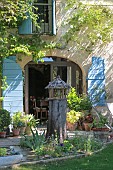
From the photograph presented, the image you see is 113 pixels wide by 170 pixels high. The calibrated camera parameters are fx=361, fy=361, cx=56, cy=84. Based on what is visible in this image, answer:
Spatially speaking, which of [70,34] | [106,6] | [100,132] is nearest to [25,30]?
[70,34]

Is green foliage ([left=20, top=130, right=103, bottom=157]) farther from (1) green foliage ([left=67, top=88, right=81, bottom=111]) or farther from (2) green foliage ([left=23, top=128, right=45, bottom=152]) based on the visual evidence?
(1) green foliage ([left=67, top=88, right=81, bottom=111])

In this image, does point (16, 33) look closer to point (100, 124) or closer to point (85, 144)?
point (100, 124)

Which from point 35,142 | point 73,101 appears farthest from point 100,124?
point 35,142

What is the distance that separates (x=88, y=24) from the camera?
1335cm

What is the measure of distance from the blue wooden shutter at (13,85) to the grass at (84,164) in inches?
177

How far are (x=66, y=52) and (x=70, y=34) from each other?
0.70m

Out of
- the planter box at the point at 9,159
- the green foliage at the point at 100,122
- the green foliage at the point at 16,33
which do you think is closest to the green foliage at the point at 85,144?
the green foliage at the point at 100,122

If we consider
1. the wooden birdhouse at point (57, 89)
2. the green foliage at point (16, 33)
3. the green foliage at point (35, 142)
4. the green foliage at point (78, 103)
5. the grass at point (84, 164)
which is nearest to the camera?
the grass at point (84, 164)

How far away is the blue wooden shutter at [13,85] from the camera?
41.3ft

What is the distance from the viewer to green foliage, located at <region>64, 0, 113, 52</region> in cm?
1308

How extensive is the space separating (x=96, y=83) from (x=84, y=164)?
18.1 feet

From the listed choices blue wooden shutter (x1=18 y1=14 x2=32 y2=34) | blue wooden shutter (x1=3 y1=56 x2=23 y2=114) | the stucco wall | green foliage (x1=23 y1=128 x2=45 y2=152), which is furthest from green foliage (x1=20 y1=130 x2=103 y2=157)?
blue wooden shutter (x1=18 y1=14 x2=32 y2=34)

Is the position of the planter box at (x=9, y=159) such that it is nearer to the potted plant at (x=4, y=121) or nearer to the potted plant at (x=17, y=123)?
the potted plant at (x=4, y=121)

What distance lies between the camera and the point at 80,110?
1295 cm
